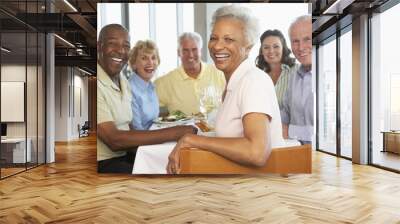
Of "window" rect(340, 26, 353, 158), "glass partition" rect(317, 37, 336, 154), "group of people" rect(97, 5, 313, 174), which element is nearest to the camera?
"group of people" rect(97, 5, 313, 174)

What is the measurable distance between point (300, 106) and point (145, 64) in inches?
107

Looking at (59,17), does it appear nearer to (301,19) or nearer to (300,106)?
(301,19)

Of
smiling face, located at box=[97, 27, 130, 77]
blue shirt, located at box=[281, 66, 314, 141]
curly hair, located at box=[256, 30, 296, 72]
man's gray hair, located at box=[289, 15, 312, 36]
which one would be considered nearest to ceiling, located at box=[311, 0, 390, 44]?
man's gray hair, located at box=[289, 15, 312, 36]

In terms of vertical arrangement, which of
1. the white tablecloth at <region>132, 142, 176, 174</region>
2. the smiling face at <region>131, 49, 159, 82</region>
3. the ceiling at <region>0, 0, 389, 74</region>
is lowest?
the white tablecloth at <region>132, 142, 176, 174</region>

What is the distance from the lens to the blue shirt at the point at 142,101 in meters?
6.83

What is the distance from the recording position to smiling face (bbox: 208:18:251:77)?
266 inches

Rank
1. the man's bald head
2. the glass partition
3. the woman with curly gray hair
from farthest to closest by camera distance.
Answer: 1. the glass partition
2. the man's bald head
3. the woman with curly gray hair

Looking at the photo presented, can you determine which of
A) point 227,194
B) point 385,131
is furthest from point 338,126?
point 227,194

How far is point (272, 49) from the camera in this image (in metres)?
6.85

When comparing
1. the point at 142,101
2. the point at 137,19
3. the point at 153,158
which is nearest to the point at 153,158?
the point at 153,158

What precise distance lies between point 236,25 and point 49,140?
4.90m

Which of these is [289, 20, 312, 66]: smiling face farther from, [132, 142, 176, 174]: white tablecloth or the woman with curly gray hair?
[132, 142, 176, 174]: white tablecloth

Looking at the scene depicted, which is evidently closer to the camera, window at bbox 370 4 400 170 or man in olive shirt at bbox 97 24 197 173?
man in olive shirt at bbox 97 24 197 173

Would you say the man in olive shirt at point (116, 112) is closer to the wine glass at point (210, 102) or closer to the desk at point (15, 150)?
the wine glass at point (210, 102)
